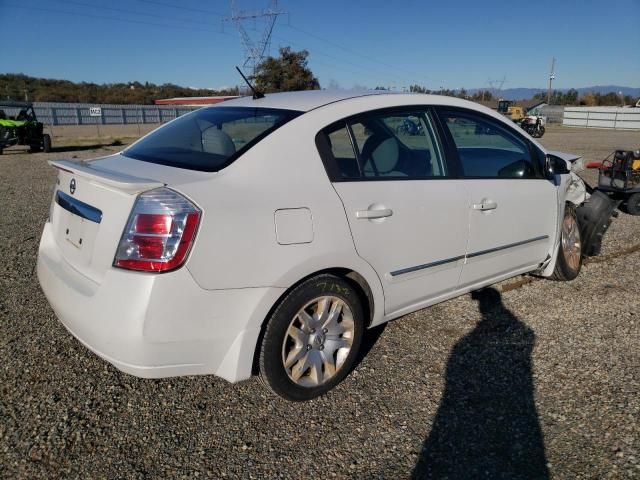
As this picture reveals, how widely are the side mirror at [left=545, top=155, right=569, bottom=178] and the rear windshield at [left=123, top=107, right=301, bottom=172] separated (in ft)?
7.56

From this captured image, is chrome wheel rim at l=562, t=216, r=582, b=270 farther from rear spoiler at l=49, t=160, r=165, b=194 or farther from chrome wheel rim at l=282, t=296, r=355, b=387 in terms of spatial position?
rear spoiler at l=49, t=160, r=165, b=194

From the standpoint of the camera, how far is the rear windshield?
8.45 ft

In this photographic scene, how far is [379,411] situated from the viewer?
2.69 m

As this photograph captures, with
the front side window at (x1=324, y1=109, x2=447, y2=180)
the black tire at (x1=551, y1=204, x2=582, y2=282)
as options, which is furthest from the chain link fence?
the front side window at (x1=324, y1=109, x2=447, y2=180)

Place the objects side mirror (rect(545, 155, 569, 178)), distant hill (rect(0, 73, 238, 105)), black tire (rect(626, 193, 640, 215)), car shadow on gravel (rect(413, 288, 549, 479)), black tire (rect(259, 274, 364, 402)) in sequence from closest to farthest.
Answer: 1. car shadow on gravel (rect(413, 288, 549, 479))
2. black tire (rect(259, 274, 364, 402))
3. side mirror (rect(545, 155, 569, 178))
4. black tire (rect(626, 193, 640, 215))
5. distant hill (rect(0, 73, 238, 105))

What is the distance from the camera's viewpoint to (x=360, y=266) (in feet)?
8.92

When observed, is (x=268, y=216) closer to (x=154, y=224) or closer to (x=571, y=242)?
(x=154, y=224)

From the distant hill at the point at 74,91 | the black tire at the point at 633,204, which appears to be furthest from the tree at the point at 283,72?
the black tire at the point at 633,204

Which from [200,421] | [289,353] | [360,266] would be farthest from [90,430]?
[360,266]

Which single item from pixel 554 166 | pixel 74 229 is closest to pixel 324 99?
pixel 74 229

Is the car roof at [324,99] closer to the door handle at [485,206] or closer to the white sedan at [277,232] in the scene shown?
the white sedan at [277,232]

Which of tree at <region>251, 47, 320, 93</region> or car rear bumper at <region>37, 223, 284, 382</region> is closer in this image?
car rear bumper at <region>37, 223, 284, 382</region>

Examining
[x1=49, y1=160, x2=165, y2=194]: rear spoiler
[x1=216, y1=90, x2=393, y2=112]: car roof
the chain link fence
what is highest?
the chain link fence

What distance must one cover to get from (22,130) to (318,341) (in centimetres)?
1856
